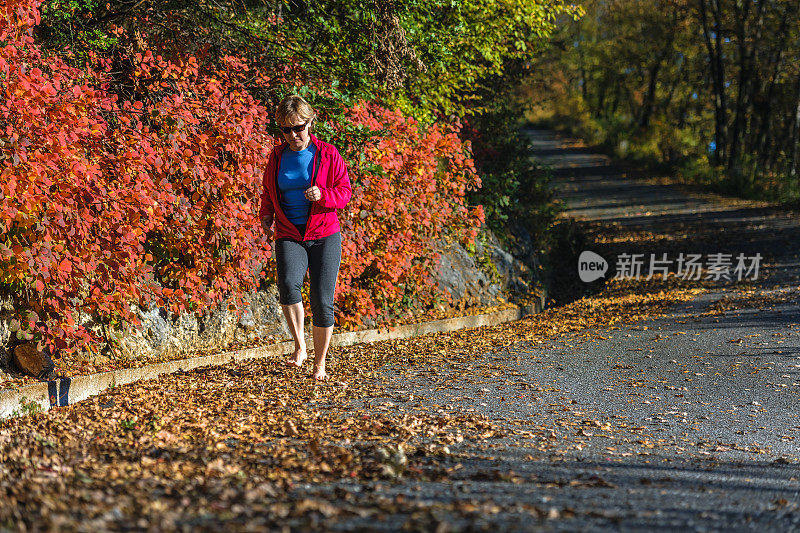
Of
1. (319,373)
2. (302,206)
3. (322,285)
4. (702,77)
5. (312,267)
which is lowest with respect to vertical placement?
(319,373)

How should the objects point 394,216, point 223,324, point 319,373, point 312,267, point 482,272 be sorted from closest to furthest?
point 312,267
point 319,373
point 223,324
point 394,216
point 482,272

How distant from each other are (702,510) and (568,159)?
102 ft

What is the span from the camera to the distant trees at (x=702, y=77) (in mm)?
24406

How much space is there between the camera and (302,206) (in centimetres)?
525

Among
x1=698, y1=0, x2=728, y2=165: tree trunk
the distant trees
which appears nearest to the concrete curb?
the distant trees

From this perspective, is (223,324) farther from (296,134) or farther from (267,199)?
(296,134)

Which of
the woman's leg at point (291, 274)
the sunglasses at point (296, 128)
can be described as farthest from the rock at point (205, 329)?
the sunglasses at point (296, 128)

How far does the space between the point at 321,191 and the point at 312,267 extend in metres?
0.58

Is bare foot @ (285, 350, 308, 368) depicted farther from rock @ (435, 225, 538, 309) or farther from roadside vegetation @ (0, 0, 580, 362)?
rock @ (435, 225, 538, 309)

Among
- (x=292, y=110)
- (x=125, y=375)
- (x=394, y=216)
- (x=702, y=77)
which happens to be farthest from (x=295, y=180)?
(x=702, y=77)

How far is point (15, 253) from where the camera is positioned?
15.4 feet

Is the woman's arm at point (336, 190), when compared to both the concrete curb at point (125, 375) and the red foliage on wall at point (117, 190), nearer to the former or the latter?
the red foliage on wall at point (117, 190)

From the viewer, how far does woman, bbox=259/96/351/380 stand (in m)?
5.13

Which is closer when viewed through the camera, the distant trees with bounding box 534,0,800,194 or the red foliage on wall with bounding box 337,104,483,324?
the red foliage on wall with bounding box 337,104,483,324
